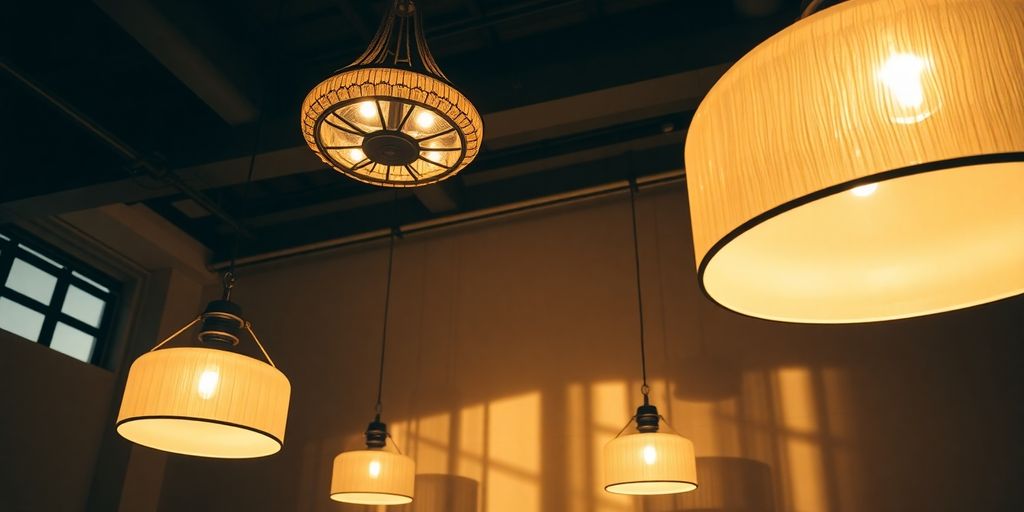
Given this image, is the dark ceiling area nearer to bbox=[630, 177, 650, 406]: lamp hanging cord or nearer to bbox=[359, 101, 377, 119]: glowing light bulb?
bbox=[630, 177, 650, 406]: lamp hanging cord

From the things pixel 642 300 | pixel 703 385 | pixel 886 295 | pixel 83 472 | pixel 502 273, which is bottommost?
pixel 886 295

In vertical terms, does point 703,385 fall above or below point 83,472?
above

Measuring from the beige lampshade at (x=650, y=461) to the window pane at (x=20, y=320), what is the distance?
4.41 m

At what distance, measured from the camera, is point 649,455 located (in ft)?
12.1

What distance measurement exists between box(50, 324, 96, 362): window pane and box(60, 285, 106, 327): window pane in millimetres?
131

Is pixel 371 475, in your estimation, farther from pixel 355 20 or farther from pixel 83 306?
pixel 83 306

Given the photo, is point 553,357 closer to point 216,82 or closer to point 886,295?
point 216,82

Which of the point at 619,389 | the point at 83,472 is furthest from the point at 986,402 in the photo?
the point at 83,472

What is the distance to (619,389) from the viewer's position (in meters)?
5.00

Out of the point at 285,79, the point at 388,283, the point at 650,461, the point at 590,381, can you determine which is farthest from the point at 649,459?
the point at 285,79

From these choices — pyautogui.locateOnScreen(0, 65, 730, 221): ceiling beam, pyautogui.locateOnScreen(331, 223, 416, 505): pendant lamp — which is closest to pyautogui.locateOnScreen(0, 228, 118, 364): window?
pyautogui.locateOnScreen(0, 65, 730, 221): ceiling beam

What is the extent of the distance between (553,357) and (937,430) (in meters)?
2.32

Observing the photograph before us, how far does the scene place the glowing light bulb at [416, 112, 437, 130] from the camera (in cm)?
251

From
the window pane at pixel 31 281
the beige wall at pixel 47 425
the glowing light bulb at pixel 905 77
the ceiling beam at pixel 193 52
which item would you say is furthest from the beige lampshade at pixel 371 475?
the glowing light bulb at pixel 905 77
